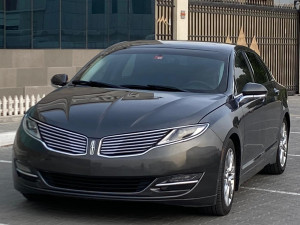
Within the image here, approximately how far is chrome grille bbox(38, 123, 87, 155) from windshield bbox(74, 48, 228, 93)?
133 cm

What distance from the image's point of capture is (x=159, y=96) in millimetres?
7699

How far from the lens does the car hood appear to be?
6980 mm

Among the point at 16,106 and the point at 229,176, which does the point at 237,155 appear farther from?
the point at 16,106

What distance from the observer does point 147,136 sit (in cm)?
690

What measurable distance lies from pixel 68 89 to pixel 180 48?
1353 mm

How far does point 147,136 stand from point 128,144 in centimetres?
18

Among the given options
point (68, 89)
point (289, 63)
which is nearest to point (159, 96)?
point (68, 89)

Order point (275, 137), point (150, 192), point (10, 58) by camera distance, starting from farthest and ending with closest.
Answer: point (10, 58), point (275, 137), point (150, 192)

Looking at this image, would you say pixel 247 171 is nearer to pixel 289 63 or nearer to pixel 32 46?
pixel 32 46

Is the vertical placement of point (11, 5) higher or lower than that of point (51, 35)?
higher

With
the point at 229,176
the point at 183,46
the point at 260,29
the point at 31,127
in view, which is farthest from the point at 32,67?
the point at 229,176

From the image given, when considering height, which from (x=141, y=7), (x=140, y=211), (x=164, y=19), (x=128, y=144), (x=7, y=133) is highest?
(x=141, y=7)

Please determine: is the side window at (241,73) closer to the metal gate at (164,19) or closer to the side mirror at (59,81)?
the side mirror at (59,81)

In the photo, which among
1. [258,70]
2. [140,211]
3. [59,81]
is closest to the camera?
[140,211]
